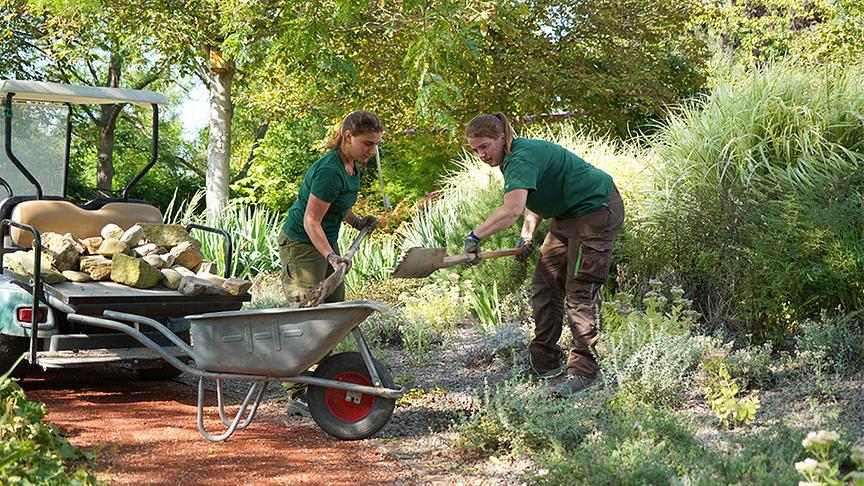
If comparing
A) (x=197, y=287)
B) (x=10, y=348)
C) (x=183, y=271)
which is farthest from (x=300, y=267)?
(x=10, y=348)

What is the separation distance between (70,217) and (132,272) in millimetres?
932

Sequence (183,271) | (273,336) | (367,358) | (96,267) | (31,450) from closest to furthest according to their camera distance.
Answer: (31,450) → (273,336) → (367,358) → (96,267) → (183,271)

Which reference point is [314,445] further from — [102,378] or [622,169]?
[622,169]

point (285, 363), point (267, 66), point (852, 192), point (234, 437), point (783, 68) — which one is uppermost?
point (267, 66)

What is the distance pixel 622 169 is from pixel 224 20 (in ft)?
16.9

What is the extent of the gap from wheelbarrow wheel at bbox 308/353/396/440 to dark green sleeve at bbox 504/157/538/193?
3.92ft

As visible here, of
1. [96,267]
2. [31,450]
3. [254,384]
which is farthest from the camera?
[96,267]

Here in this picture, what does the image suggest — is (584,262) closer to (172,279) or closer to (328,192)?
(328,192)

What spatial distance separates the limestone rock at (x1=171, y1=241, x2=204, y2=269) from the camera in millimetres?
6203

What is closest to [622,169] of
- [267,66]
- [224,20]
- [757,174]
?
[757,174]

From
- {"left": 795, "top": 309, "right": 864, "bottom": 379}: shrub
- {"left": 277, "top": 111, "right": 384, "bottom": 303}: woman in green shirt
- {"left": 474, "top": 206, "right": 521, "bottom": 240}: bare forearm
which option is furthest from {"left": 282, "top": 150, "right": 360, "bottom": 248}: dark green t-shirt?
{"left": 795, "top": 309, "right": 864, "bottom": 379}: shrub

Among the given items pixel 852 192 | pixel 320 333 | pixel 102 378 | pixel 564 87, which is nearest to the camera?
pixel 320 333

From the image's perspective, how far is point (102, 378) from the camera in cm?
684

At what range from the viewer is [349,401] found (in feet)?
16.3
